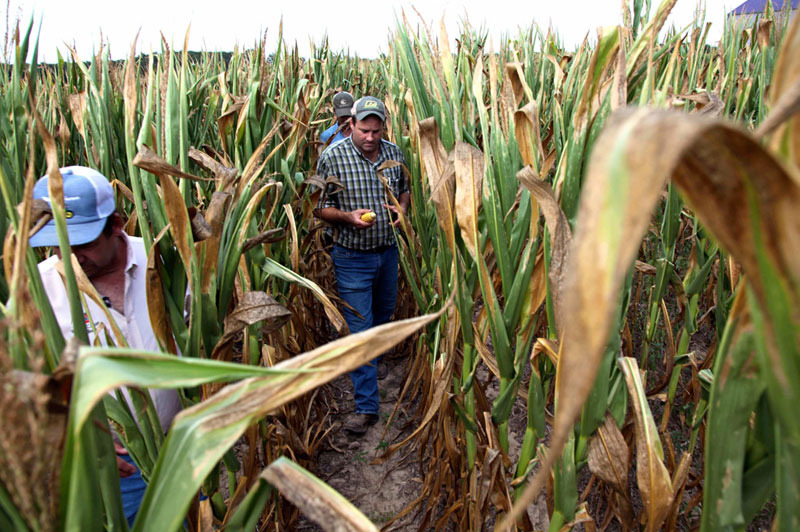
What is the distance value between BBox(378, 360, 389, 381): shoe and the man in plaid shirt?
455 millimetres

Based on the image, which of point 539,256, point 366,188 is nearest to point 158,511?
point 539,256

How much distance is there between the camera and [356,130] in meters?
2.76

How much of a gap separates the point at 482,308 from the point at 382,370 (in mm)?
2033

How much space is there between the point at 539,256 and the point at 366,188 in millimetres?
1741

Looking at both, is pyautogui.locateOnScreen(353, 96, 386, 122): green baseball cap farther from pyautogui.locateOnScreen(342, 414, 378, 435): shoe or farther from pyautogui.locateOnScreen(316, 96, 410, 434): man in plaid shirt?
pyautogui.locateOnScreen(342, 414, 378, 435): shoe

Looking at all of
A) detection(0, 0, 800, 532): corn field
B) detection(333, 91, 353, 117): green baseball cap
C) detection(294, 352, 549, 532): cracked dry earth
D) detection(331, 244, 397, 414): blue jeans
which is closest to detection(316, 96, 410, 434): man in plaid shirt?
detection(331, 244, 397, 414): blue jeans

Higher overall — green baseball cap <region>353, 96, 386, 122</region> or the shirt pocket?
green baseball cap <region>353, 96, 386, 122</region>

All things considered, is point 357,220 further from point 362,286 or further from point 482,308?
point 482,308

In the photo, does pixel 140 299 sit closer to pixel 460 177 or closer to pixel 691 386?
pixel 460 177

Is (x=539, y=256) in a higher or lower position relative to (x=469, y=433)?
higher

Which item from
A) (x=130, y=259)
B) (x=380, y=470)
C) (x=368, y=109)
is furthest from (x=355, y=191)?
(x=130, y=259)

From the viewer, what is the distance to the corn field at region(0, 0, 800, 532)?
33 centimetres

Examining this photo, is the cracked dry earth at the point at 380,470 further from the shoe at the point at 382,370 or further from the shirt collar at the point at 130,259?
the shirt collar at the point at 130,259

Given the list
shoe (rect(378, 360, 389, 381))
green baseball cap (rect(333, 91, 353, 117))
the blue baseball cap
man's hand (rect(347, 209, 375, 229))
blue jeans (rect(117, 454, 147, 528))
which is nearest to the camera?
the blue baseball cap
